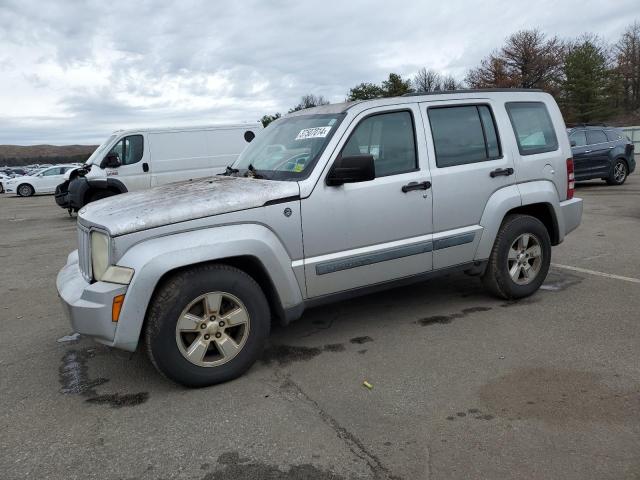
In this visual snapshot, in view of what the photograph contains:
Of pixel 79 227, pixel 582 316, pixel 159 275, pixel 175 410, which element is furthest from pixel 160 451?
pixel 582 316

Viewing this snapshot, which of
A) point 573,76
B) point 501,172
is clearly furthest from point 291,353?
point 573,76

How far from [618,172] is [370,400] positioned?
14820mm

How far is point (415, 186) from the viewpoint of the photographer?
4.43 m

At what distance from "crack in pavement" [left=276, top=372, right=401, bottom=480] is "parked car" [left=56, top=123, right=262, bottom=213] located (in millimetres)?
10140

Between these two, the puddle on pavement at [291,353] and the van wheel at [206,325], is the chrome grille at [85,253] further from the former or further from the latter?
the puddle on pavement at [291,353]

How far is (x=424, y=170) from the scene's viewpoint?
452 cm

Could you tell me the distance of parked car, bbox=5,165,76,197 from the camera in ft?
96.5

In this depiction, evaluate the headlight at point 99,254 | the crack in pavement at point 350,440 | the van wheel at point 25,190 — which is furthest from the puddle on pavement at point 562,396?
the van wheel at point 25,190

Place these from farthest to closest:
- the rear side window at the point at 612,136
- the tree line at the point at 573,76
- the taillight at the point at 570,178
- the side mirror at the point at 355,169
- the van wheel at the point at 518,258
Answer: the tree line at the point at 573,76, the rear side window at the point at 612,136, the taillight at the point at 570,178, the van wheel at the point at 518,258, the side mirror at the point at 355,169

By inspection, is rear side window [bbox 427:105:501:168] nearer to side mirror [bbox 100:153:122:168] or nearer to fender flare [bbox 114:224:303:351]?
fender flare [bbox 114:224:303:351]

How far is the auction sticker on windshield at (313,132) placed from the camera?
4.29m

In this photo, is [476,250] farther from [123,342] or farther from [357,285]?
[123,342]

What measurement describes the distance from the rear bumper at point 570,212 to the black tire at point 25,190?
30.2m

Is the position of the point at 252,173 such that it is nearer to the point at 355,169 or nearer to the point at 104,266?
the point at 355,169
